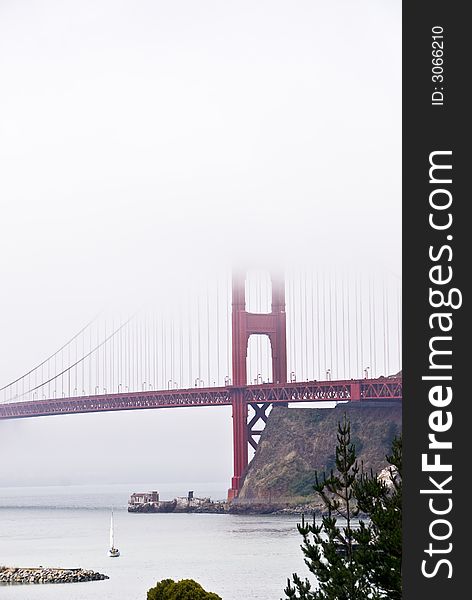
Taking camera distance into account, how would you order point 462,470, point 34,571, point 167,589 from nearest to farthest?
point 462,470 < point 167,589 < point 34,571

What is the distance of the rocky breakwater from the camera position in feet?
109

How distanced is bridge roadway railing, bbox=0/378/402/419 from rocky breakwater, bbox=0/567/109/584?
66.0 ft

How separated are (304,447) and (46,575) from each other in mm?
33108

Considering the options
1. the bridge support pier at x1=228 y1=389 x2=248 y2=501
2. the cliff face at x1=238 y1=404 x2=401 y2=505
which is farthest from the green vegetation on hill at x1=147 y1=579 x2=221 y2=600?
the cliff face at x1=238 y1=404 x2=401 y2=505

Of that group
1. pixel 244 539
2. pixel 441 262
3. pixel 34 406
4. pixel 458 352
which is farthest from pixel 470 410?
pixel 34 406

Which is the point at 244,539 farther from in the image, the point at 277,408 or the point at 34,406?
the point at 277,408

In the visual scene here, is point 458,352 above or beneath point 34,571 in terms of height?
above

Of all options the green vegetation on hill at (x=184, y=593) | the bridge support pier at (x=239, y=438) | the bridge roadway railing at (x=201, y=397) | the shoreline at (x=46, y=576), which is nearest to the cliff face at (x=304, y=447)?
the bridge support pier at (x=239, y=438)

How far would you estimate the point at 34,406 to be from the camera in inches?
2271

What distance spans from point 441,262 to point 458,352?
0.99ft

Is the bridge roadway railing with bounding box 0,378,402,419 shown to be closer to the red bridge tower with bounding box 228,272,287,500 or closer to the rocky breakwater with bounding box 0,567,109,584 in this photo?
the red bridge tower with bounding box 228,272,287,500

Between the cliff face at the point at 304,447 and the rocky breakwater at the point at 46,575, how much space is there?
92.3 feet

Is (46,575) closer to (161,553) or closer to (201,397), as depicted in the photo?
(161,553)

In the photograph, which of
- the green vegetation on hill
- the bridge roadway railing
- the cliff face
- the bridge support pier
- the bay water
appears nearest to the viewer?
the green vegetation on hill
